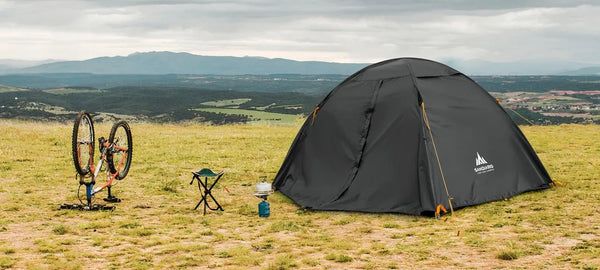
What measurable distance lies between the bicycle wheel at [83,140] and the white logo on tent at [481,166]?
9.12 meters

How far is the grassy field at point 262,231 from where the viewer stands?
8.34 metres

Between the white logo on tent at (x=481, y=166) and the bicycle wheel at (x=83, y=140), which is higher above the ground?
the bicycle wheel at (x=83, y=140)

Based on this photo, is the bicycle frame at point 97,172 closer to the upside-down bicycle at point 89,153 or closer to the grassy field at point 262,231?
the upside-down bicycle at point 89,153

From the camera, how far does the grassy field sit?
328 inches

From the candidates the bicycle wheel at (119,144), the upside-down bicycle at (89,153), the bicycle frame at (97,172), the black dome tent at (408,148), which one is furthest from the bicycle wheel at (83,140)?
the black dome tent at (408,148)

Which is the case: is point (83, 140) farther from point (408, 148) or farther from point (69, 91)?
point (69, 91)

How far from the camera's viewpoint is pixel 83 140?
12102 mm

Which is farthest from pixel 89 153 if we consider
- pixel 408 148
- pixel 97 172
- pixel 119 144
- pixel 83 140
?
pixel 408 148

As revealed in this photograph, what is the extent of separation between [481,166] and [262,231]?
5.67 metres

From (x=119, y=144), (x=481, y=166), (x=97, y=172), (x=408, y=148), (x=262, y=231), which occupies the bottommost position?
(x=262, y=231)

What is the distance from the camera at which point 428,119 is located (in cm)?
1226

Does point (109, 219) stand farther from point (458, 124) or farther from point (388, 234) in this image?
point (458, 124)

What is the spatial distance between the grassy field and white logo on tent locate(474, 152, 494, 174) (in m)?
0.87

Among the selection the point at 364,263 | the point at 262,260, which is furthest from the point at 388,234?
the point at 262,260
